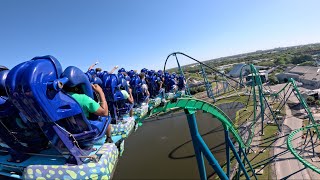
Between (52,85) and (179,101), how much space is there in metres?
7.44

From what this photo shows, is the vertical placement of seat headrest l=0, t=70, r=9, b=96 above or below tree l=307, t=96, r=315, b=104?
above

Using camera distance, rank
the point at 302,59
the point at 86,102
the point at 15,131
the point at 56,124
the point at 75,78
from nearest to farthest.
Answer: the point at 56,124, the point at 75,78, the point at 86,102, the point at 15,131, the point at 302,59

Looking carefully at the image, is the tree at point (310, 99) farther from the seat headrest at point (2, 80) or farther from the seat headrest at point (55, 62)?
the seat headrest at point (2, 80)

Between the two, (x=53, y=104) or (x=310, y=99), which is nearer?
(x=53, y=104)

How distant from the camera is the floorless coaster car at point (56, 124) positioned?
338 cm

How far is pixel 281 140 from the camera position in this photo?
21.2 metres

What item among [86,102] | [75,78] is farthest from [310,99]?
[75,78]

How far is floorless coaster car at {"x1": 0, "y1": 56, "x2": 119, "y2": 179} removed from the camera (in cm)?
338

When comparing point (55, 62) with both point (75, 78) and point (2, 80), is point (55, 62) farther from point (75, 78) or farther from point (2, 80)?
point (2, 80)

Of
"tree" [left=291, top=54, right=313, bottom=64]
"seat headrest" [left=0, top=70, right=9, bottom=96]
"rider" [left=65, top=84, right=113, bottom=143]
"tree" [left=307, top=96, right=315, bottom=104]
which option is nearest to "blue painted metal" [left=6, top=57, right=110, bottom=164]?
"rider" [left=65, top=84, right=113, bottom=143]

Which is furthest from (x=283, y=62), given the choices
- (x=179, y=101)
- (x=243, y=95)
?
(x=179, y=101)

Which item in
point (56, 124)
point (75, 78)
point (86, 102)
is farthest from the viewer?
point (86, 102)

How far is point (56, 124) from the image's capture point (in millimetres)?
3773

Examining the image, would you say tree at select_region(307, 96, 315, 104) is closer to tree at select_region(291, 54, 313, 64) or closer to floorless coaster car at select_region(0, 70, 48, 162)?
floorless coaster car at select_region(0, 70, 48, 162)
